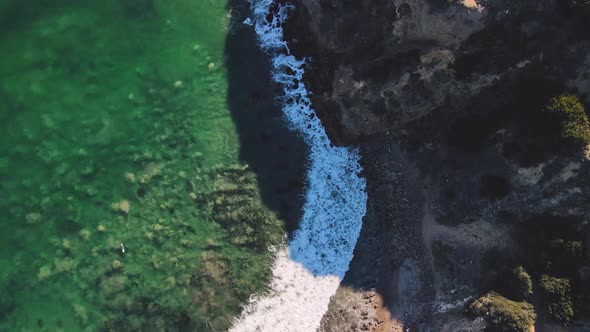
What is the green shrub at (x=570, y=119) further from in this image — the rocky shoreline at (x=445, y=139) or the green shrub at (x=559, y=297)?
the green shrub at (x=559, y=297)

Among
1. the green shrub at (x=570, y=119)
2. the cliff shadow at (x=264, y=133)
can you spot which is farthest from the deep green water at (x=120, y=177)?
the green shrub at (x=570, y=119)

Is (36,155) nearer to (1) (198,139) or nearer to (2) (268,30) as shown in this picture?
(1) (198,139)

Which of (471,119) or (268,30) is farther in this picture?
(268,30)

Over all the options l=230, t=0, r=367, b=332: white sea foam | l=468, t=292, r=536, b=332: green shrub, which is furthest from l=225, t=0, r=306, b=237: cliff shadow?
l=468, t=292, r=536, b=332: green shrub

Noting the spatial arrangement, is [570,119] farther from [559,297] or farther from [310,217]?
[310,217]

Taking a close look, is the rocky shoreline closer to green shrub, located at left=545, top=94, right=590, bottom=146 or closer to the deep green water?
green shrub, located at left=545, top=94, right=590, bottom=146

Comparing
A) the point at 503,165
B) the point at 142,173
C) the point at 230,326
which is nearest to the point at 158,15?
the point at 142,173

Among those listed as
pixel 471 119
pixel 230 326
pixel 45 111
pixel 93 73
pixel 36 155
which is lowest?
pixel 230 326

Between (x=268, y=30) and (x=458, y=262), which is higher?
(x=268, y=30)
